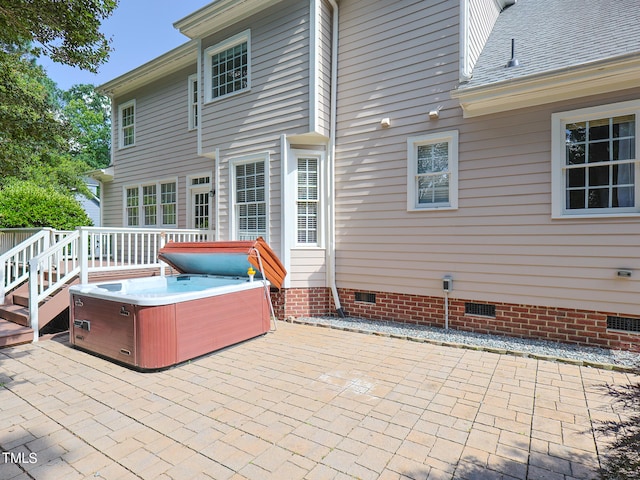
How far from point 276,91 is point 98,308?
4.97m

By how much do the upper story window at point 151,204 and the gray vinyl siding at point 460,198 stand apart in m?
5.68

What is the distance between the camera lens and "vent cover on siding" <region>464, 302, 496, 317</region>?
18.3 ft

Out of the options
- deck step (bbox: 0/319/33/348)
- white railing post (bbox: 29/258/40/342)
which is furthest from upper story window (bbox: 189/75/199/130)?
deck step (bbox: 0/319/33/348)

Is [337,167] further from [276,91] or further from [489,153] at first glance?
[489,153]

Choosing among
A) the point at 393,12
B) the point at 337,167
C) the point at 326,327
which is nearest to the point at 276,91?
the point at 337,167

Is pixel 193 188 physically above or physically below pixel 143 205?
above

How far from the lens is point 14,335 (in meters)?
5.15

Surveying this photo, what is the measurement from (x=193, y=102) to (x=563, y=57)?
829 centimetres

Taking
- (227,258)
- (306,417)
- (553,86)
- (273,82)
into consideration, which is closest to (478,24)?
(553,86)

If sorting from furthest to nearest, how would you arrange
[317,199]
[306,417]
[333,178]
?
[317,199] → [333,178] → [306,417]

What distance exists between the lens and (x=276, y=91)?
7023mm

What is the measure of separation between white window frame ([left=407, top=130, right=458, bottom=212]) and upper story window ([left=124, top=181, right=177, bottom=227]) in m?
6.85

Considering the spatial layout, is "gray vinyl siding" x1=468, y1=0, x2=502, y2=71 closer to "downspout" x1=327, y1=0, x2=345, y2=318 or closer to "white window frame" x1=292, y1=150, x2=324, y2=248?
"downspout" x1=327, y1=0, x2=345, y2=318

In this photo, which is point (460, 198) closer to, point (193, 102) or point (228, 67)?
point (228, 67)
